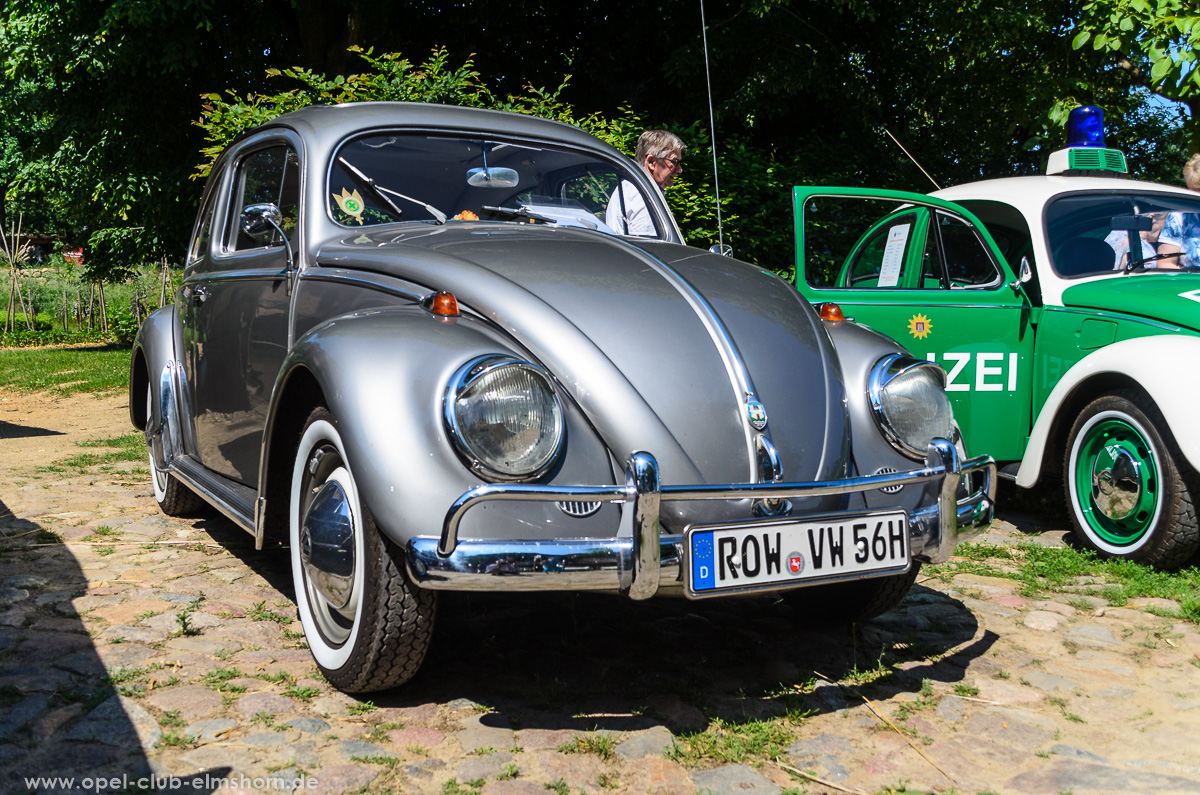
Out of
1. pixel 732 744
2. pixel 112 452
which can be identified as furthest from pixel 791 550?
pixel 112 452

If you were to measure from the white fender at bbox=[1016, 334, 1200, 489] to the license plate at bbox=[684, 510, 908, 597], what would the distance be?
6.55 feet

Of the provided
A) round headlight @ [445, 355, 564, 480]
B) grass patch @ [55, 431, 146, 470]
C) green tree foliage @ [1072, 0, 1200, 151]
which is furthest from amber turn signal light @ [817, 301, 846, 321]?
green tree foliage @ [1072, 0, 1200, 151]

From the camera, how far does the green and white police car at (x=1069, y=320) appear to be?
13.6 feet

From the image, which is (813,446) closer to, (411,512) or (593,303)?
(593,303)

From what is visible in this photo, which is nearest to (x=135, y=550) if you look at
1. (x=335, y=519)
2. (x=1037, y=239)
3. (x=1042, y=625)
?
(x=335, y=519)

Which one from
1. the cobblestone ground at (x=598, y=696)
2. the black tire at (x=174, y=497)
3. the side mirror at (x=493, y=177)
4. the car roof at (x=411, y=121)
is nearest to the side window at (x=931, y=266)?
the cobblestone ground at (x=598, y=696)

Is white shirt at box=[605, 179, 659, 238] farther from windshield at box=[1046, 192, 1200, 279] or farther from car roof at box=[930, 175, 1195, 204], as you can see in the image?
windshield at box=[1046, 192, 1200, 279]

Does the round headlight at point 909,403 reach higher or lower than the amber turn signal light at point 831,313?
lower

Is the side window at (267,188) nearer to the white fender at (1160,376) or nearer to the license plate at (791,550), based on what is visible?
the license plate at (791,550)

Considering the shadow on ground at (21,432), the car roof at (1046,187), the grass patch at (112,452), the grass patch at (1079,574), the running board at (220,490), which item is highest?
the car roof at (1046,187)

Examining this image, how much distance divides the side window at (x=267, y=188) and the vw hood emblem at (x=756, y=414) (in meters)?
1.81

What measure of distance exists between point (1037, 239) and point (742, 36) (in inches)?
323

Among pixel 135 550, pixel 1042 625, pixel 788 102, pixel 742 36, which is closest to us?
pixel 1042 625

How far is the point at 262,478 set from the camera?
310 centimetres
